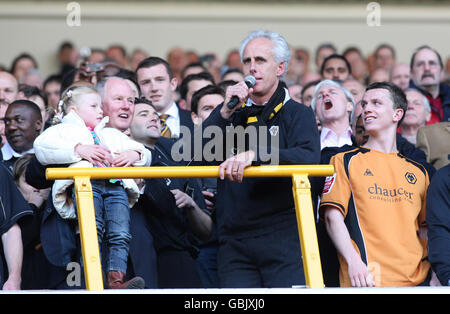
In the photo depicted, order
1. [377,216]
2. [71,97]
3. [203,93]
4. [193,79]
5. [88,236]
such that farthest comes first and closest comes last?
[193,79], [203,93], [71,97], [377,216], [88,236]

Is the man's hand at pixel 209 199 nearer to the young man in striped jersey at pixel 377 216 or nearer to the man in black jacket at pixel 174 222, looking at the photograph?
the man in black jacket at pixel 174 222

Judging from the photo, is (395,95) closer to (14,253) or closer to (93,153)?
(93,153)

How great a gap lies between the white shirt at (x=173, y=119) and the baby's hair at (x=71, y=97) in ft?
3.99

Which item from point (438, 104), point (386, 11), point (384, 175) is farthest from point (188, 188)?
point (386, 11)

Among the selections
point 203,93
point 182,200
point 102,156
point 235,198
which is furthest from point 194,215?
point 203,93

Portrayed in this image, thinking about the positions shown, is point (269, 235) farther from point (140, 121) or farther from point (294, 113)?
point (140, 121)

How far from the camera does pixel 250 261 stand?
199 inches

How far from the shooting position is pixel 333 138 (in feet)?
19.7

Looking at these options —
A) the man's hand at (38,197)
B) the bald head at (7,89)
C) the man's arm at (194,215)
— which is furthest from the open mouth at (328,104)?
the bald head at (7,89)

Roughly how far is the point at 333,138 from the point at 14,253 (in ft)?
Result: 7.23

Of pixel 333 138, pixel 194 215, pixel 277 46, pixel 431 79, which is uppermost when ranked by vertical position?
pixel 431 79

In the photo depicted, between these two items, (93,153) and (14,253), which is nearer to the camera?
(93,153)

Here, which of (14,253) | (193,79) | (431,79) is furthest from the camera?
(431,79)
